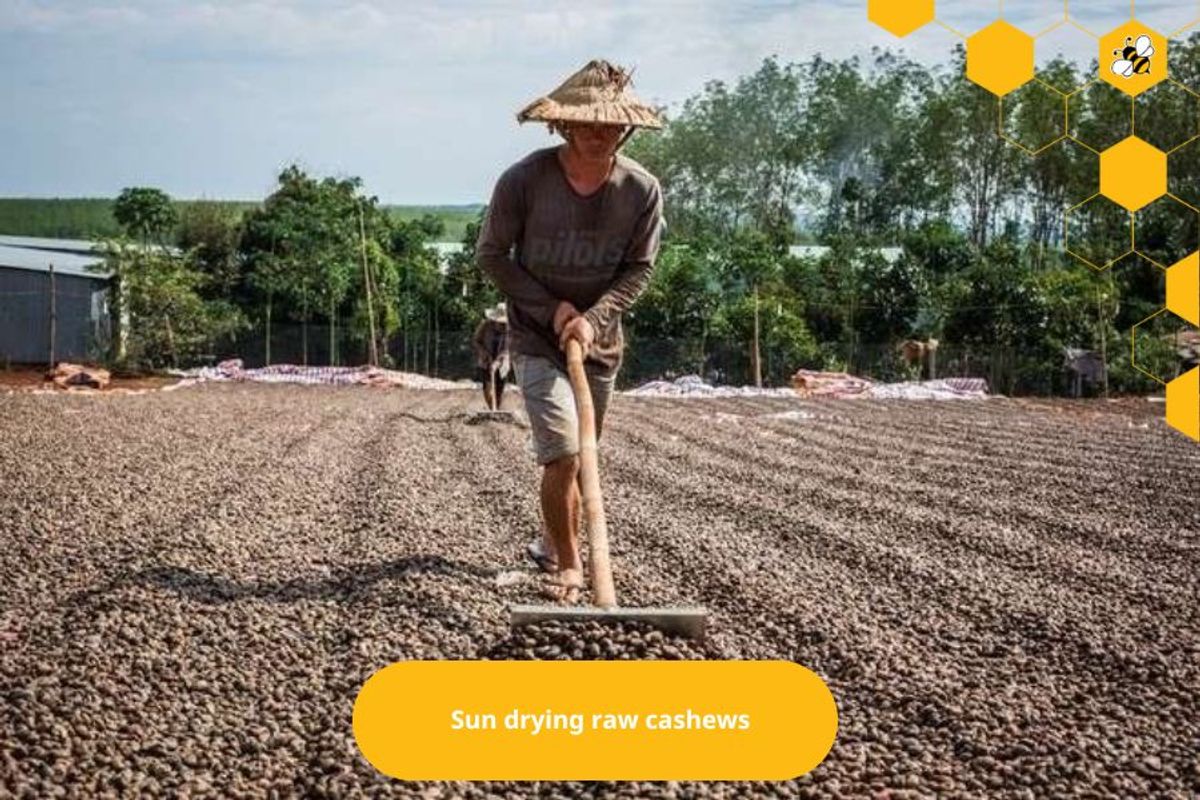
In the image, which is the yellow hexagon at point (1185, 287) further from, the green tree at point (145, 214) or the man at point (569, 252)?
the green tree at point (145, 214)

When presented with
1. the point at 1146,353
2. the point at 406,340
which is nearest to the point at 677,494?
the point at 1146,353

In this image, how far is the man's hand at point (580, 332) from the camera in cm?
404

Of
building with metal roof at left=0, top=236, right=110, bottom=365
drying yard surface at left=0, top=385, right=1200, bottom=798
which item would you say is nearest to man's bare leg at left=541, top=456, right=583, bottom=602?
drying yard surface at left=0, top=385, right=1200, bottom=798

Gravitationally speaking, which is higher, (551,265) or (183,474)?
(551,265)

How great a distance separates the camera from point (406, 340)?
25.9m

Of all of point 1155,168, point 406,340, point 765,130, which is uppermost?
point 765,130

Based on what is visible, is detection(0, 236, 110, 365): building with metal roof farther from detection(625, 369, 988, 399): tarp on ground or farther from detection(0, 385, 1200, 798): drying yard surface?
detection(0, 385, 1200, 798): drying yard surface

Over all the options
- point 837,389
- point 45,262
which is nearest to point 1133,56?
point 837,389

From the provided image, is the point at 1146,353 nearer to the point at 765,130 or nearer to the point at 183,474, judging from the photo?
the point at 765,130

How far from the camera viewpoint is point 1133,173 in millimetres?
6402

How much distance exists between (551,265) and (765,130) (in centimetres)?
2667

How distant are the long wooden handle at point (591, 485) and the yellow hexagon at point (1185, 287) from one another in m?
3.71

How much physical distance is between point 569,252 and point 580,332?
0.89 ft

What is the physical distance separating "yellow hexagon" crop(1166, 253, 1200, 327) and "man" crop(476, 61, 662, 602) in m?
3.50
